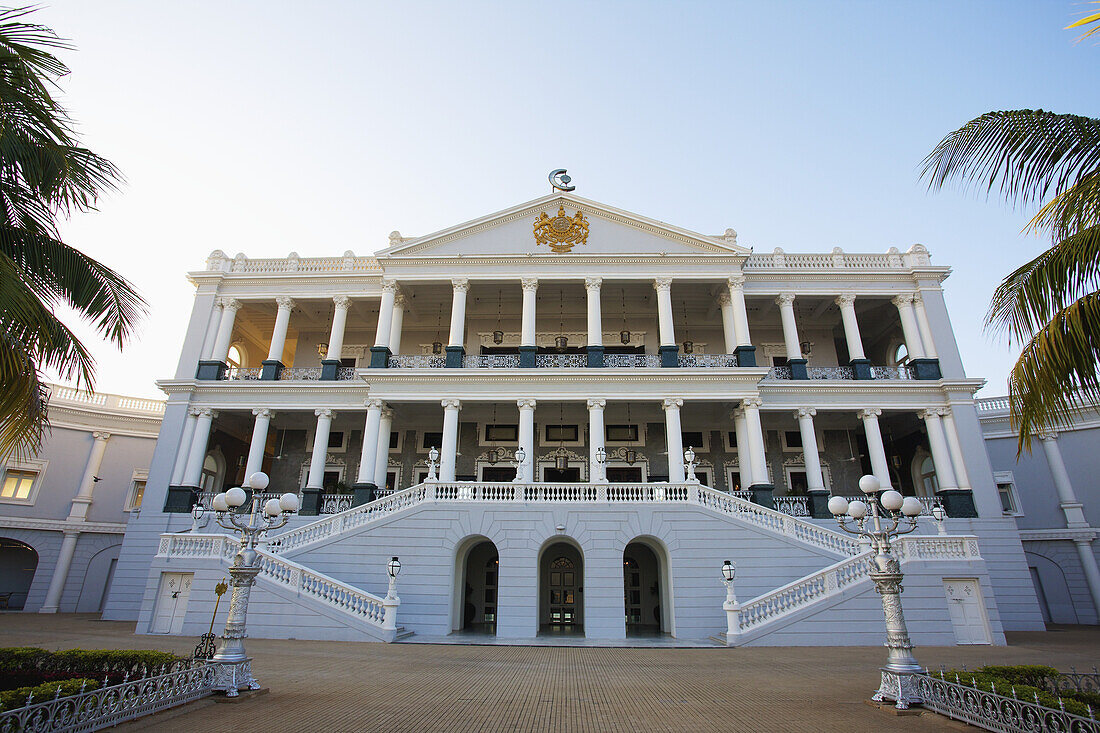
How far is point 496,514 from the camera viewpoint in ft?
57.6

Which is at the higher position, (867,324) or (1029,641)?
(867,324)

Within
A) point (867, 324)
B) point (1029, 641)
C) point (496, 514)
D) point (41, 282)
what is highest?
point (867, 324)

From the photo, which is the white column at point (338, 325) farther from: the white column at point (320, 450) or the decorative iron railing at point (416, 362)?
the decorative iron railing at point (416, 362)

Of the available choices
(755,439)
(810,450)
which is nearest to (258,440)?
(755,439)

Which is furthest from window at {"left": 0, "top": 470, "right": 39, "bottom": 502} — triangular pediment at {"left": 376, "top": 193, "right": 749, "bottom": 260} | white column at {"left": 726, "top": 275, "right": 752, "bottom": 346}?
white column at {"left": 726, "top": 275, "right": 752, "bottom": 346}

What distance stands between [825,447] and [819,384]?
4.13 metres

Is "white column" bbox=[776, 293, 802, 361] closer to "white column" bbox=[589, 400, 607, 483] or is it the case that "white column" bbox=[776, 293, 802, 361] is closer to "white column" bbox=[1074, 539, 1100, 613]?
"white column" bbox=[589, 400, 607, 483]

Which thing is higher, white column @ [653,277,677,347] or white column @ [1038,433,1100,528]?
white column @ [653,277,677,347]

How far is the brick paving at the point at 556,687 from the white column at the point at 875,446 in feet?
22.6

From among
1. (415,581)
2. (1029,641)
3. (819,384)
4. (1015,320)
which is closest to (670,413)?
(819,384)

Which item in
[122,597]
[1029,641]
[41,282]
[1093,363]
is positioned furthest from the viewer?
[122,597]

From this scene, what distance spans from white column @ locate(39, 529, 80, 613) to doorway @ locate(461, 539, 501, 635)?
20423mm

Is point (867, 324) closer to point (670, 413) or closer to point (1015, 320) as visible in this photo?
point (670, 413)

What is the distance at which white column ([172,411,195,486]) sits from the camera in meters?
22.2
